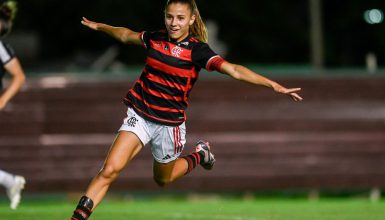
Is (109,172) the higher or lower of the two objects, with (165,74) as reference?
lower

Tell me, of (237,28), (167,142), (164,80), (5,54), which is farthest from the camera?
(237,28)

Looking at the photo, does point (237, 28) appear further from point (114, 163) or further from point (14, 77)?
point (114, 163)

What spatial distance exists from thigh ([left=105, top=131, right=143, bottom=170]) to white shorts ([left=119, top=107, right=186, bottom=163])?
0.06 m

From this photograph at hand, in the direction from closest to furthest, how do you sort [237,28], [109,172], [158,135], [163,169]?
[109,172] < [158,135] < [163,169] < [237,28]

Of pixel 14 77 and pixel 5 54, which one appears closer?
pixel 14 77

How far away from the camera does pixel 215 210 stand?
1367cm

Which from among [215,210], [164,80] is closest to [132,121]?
[164,80]

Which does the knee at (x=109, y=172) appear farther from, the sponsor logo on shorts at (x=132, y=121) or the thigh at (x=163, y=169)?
the thigh at (x=163, y=169)

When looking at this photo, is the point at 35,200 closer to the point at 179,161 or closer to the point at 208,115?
the point at 208,115

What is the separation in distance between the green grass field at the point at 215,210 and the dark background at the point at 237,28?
27.4 m

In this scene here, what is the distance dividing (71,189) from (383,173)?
14.1 ft

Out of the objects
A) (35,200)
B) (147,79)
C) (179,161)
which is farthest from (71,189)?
(147,79)

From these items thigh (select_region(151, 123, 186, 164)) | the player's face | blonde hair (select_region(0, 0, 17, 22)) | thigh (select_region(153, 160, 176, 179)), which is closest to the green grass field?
thigh (select_region(153, 160, 176, 179))

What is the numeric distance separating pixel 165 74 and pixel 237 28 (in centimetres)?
3505
